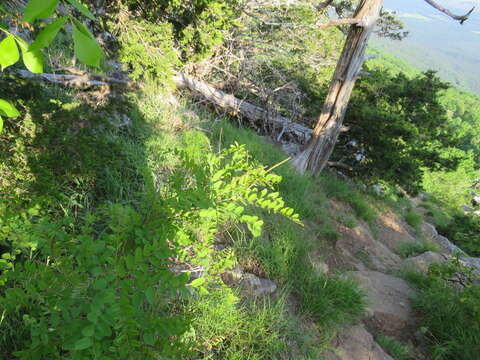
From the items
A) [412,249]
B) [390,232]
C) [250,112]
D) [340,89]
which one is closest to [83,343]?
[340,89]

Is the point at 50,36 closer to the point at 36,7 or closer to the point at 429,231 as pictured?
the point at 36,7

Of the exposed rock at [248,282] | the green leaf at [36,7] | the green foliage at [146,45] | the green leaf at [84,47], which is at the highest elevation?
the green leaf at [36,7]

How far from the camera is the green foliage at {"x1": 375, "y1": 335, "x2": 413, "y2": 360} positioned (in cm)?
270

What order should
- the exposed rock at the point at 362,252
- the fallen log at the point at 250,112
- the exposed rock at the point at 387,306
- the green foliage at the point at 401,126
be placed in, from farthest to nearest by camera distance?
1. the green foliage at the point at 401,126
2. the fallen log at the point at 250,112
3. the exposed rock at the point at 362,252
4. the exposed rock at the point at 387,306

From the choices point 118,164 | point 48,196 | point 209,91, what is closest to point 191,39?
point 209,91

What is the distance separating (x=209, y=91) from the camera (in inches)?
250

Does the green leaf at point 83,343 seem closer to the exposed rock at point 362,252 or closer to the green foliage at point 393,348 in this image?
the green foliage at point 393,348

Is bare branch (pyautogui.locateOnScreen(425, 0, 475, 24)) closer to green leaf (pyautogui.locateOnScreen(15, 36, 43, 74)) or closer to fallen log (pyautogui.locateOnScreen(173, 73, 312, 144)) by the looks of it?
fallen log (pyautogui.locateOnScreen(173, 73, 312, 144))

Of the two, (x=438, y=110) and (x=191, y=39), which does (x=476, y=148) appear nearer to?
(x=438, y=110)

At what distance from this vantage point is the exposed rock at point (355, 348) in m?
2.29

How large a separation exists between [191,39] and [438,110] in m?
6.34

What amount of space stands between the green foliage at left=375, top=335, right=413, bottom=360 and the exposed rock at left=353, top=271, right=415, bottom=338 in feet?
0.78

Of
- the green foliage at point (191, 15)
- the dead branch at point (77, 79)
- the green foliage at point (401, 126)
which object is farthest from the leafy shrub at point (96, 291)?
the green foliage at point (401, 126)

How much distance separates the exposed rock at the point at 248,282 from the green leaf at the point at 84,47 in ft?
6.67
